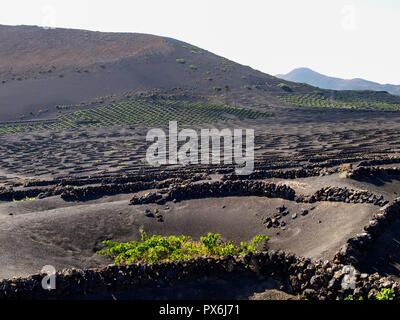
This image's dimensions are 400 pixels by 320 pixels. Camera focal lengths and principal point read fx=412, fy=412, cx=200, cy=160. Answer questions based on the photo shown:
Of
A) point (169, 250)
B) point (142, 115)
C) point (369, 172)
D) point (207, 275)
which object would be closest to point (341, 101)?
point (142, 115)

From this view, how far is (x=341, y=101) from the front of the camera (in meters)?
68.1

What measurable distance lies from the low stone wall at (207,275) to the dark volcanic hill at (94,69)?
53636 millimetres

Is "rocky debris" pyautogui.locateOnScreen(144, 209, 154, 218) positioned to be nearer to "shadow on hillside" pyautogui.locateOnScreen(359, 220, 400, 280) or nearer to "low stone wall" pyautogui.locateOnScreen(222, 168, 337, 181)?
"low stone wall" pyautogui.locateOnScreen(222, 168, 337, 181)

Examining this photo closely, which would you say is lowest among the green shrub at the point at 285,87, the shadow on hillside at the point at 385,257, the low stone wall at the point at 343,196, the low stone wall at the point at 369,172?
the shadow on hillside at the point at 385,257

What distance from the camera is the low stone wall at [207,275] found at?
797 centimetres

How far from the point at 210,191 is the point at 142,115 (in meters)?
40.9

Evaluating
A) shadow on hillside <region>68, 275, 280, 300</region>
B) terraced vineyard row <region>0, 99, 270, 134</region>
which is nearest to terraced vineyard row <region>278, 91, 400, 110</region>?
terraced vineyard row <region>0, 99, 270, 134</region>

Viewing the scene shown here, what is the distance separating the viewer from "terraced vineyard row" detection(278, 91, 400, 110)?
62594mm

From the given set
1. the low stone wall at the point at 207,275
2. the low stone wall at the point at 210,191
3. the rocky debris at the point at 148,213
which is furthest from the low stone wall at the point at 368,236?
the rocky debris at the point at 148,213

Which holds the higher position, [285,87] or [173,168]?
[285,87]

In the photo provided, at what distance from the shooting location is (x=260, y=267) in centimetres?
931

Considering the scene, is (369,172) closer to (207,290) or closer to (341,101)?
(207,290)

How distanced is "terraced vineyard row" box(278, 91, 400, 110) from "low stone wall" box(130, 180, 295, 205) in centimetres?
4969

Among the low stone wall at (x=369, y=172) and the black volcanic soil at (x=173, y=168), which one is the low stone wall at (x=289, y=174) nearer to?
the black volcanic soil at (x=173, y=168)
